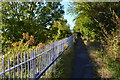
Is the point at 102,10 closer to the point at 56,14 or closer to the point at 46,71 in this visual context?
the point at 46,71

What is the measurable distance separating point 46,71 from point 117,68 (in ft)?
6.00

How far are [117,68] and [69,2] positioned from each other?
495 centimetres

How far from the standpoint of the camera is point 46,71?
4707mm

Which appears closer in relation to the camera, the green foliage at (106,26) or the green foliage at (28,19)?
the green foliage at (106,26)

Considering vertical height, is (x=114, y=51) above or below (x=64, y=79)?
above

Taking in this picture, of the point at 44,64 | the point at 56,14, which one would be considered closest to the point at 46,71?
the point at 44,64

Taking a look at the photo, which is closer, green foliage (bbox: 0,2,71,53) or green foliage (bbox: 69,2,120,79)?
green foliage (bbox: 69,2,120,79)

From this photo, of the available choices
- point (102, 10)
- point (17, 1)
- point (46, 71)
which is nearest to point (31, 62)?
point (46, 71)

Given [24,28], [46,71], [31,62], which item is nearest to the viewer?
[31,62]

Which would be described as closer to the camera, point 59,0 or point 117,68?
point 117,68

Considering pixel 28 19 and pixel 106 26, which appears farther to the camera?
pixel 28 19

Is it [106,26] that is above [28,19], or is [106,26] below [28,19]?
below

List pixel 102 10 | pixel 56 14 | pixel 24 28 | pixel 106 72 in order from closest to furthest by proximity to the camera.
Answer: pixel 106 72 < pixel 102 10 < pixel 24 28 < pixel 56 14

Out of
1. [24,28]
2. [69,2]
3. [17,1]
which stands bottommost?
[24,28]
